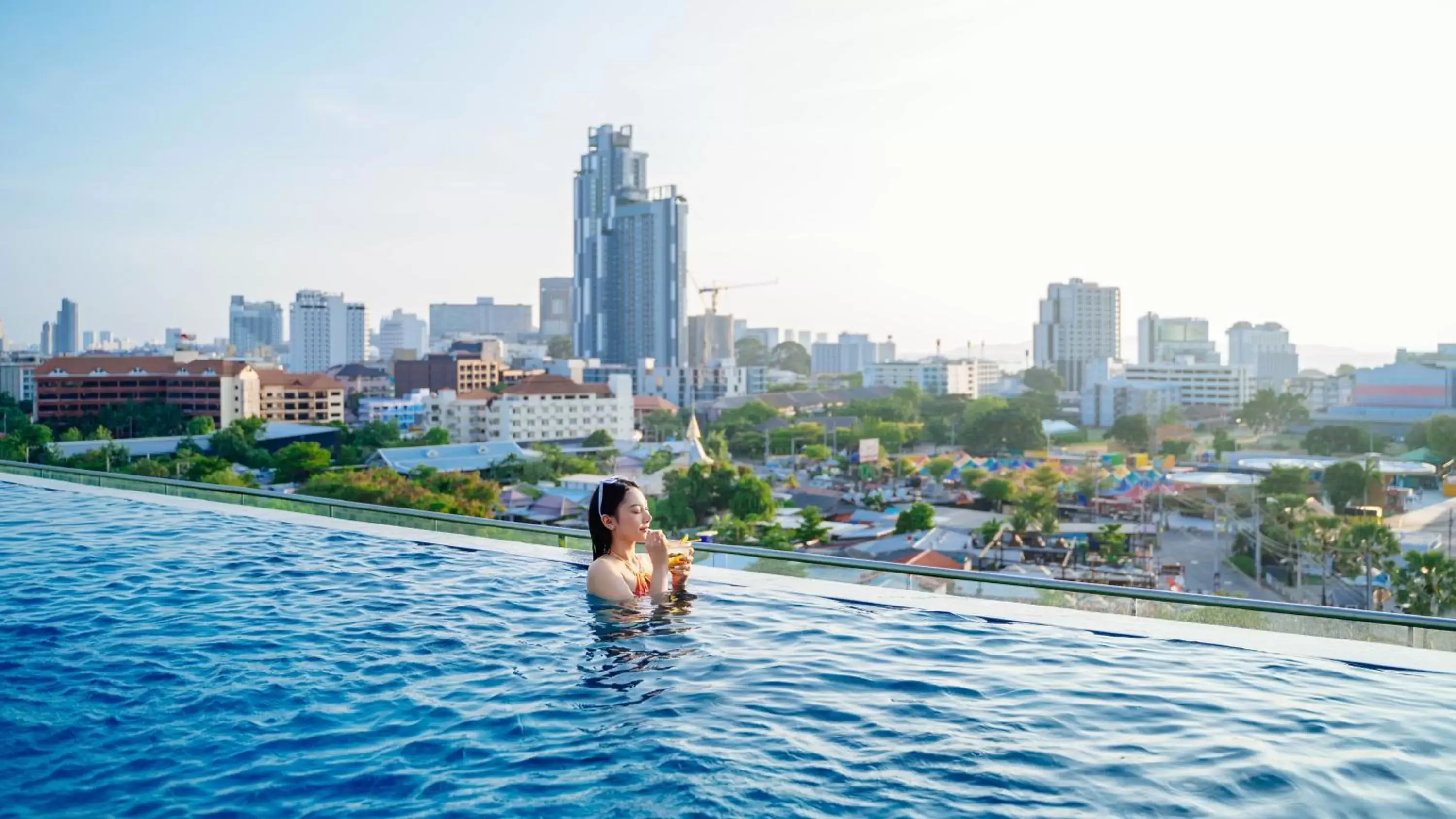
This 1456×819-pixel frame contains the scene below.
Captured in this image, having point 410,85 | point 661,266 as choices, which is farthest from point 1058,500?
point 661,266

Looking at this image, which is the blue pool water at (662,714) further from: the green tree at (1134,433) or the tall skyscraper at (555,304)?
the tall skyscraper at (555,304)

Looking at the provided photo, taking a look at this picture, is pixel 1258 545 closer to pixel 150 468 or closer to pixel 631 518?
pixel 631 518

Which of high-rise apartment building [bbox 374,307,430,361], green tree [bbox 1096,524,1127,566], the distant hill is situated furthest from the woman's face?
→ high-rise apartment building [bbox 374,307,430,361]

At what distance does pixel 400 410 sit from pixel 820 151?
30722mm

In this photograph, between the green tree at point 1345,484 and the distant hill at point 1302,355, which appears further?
the distant hill at point 1302,355

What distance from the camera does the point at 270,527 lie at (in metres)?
6.32

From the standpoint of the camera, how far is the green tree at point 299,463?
1608 inches

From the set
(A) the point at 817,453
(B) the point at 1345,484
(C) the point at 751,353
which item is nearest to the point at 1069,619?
(B) the point at 1345,484

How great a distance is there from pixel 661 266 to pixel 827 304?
1097 inches

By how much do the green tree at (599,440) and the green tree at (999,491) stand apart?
70.9 feet

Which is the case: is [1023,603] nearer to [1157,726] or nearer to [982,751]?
[1157,726]

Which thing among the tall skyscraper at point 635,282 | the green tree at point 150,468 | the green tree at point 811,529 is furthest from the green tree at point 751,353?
the green tree at point 811,529

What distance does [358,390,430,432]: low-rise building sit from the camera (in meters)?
60.8

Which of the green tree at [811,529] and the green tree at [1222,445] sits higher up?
the green tree at [1222,445]
